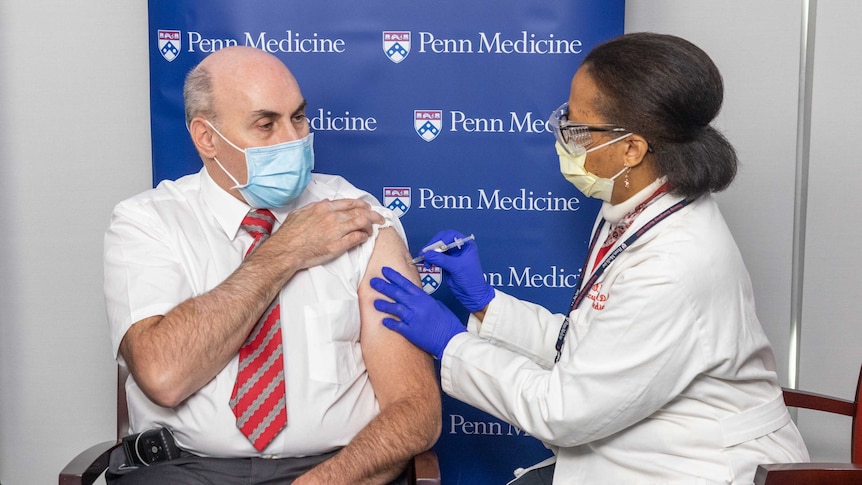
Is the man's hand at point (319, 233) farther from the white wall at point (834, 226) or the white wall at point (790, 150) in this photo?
the white wall at point (834, 226)

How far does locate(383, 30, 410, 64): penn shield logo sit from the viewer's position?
2.67m

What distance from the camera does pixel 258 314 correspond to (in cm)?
200

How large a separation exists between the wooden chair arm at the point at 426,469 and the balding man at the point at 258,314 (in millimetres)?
32

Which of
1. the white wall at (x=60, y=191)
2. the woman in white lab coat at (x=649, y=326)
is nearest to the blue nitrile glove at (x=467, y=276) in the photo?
the woman in white lab coat at (x=649, y=326)

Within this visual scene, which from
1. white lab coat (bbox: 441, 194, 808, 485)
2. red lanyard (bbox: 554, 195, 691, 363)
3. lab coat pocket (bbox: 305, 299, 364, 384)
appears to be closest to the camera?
white lab coat (bbox: 441, 194, 808, 485)

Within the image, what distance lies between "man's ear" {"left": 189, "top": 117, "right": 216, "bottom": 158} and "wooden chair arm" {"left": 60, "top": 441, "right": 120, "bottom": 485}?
80 cm

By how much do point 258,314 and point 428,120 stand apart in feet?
3.23

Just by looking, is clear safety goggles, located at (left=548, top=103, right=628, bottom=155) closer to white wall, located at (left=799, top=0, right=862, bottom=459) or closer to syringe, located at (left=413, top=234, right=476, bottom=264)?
syringe, located at (left=413, top=234, right=476, bottom=264)

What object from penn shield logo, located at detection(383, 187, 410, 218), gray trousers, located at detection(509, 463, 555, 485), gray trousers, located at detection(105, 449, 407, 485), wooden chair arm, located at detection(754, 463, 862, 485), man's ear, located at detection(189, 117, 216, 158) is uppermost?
man's ear, located at detection(189, 117, 216, 158)

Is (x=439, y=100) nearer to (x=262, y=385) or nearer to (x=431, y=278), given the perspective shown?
(x=431, y=278)

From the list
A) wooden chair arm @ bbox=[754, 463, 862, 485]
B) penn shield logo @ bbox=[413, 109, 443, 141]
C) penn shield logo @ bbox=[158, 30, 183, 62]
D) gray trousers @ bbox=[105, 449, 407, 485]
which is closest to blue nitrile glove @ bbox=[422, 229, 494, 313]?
penn shield logo @ bbox=[413, 109, 443, 141]

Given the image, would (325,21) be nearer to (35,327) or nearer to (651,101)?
(651,101)

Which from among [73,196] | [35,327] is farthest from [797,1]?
[35,327]

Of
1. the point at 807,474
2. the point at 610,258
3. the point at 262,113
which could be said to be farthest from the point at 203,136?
the point at 807,474
